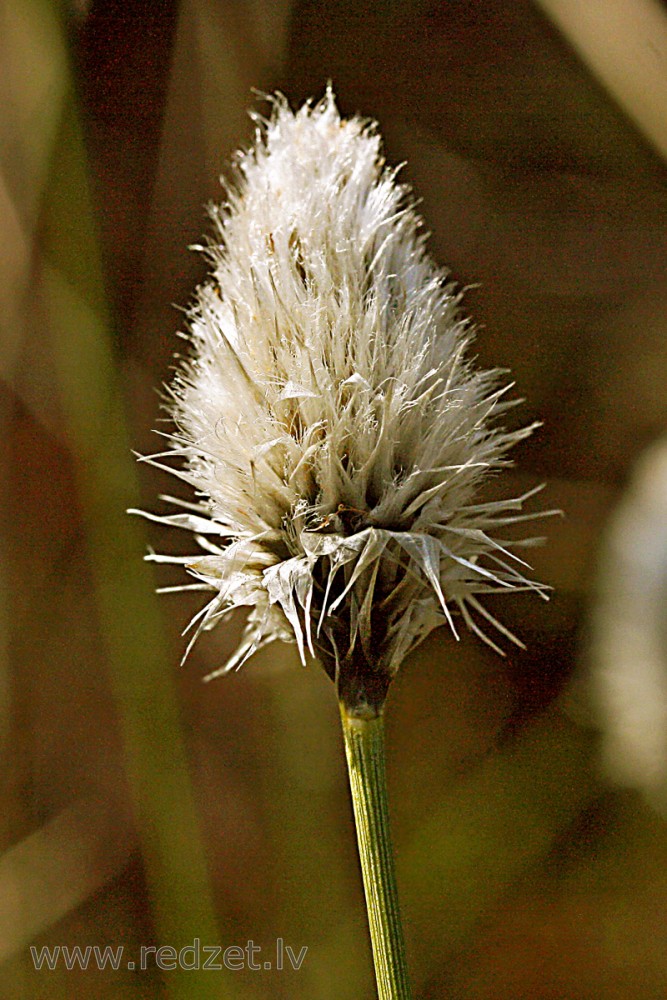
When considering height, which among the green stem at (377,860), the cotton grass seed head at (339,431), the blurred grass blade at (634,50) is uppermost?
the blurred grass blade at (634,50)

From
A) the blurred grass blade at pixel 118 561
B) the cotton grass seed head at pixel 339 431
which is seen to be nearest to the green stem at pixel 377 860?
the cotton grass seed head at pixel 339 431

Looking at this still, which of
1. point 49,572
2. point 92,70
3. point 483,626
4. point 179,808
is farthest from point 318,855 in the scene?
point 92,70

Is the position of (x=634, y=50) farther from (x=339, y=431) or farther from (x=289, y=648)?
(x=289, y=648)

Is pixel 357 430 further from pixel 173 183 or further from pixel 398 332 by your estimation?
pixel 173 183

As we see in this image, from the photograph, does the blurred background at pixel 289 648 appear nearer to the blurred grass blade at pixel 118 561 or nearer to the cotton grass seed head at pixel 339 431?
the blurred grass blade at pixel 118 561

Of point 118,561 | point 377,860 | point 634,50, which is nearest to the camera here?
point 377,860

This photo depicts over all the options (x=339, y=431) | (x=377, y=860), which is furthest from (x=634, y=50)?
(x=377, y=860)
